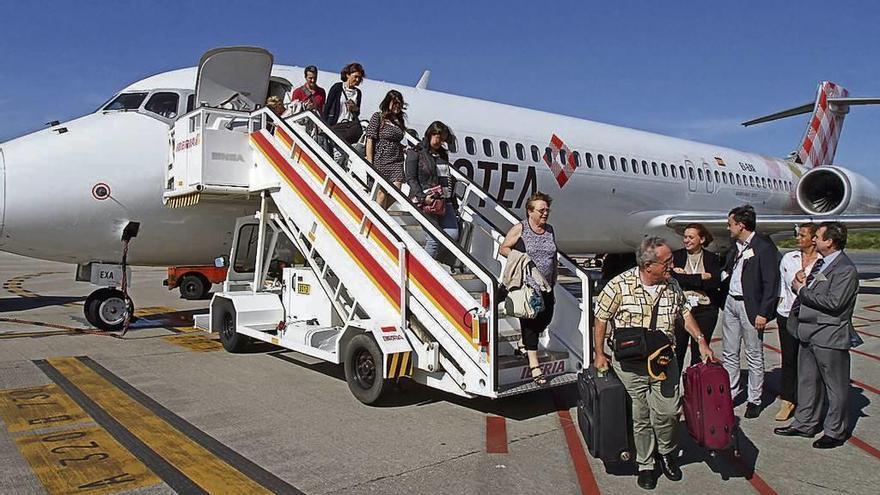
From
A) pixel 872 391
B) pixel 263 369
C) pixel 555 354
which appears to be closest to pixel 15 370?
pixel 263 369

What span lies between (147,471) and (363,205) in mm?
3047

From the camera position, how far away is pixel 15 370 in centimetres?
743

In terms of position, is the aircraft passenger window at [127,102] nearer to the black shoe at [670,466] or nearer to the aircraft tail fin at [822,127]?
the black shoe at [670,466]

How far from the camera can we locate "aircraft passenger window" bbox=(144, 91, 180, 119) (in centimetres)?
908

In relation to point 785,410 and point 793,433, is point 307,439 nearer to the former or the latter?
point 793,433

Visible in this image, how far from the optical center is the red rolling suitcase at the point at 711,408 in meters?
4.36

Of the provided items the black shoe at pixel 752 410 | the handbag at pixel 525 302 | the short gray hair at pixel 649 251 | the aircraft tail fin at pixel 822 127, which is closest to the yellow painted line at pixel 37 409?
the handbag at pixel 525 302

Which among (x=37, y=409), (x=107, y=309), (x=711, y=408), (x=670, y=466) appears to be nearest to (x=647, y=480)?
(x=670, y=466)

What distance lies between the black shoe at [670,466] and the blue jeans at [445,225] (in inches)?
114

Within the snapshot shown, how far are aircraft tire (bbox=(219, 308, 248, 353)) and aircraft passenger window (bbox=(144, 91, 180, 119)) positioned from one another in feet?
8.65

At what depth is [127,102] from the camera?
9211mm

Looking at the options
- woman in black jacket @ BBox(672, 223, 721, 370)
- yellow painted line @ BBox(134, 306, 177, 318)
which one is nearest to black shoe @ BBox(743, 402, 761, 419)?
woman in black jacket @ BBox(672, 223, 721, 370)

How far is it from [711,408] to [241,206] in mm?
6529

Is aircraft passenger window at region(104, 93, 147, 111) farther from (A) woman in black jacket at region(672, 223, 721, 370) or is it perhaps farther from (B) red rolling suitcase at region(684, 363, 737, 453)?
(B) red rolling suitcase at region(684, 363, 737, 453)
